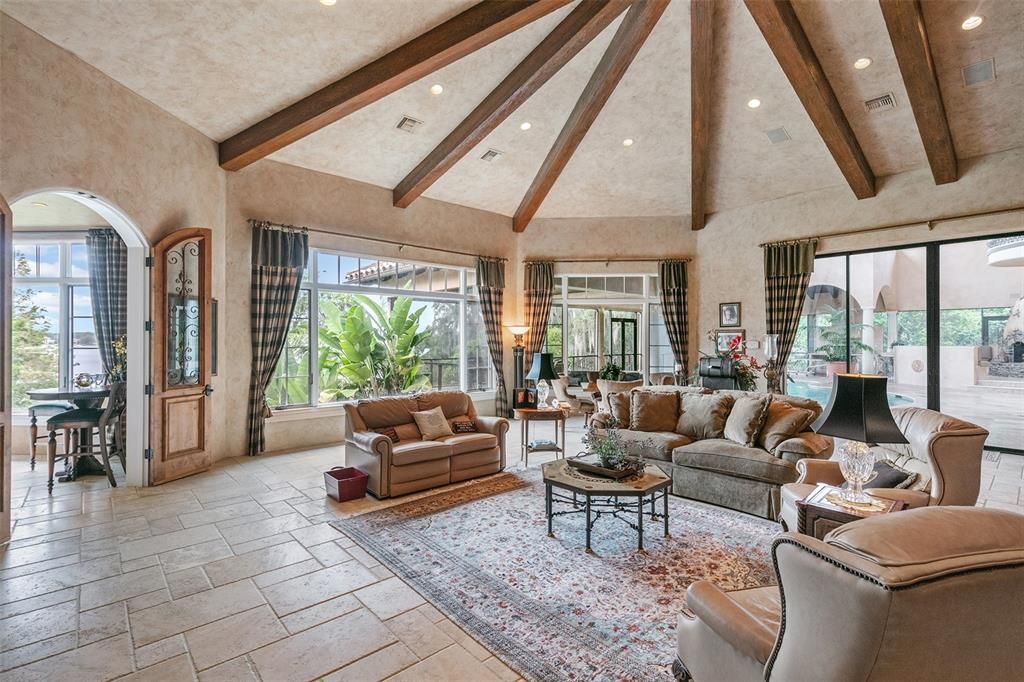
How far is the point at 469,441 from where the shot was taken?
504 cm

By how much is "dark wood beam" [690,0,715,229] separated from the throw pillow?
4741mm

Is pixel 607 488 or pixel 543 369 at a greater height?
pixel 543 369

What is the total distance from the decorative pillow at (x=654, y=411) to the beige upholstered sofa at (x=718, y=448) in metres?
0.01

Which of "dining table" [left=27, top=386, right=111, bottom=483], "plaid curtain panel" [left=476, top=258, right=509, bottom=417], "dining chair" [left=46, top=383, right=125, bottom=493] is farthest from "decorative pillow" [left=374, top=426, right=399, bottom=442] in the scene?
"plaid curtain panel" [left=476, top=258, right=509, bottom=417]

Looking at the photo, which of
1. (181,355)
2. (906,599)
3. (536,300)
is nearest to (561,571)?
(906,599)

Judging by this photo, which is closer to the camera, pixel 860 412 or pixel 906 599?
pixel 906 599

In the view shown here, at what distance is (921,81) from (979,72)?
2.01 feet

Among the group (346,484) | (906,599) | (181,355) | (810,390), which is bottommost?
(346,484)

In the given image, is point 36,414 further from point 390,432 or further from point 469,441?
point 469,441

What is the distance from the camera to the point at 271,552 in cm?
339

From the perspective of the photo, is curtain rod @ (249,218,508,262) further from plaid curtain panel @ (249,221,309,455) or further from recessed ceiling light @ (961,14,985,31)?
recessed ceiling light @ (961,14,985,31)

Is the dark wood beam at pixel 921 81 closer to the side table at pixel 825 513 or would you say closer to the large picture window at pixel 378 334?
the side table at pixel 825 513

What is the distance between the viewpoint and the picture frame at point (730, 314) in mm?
8250

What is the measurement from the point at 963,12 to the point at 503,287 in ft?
20.6
